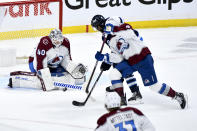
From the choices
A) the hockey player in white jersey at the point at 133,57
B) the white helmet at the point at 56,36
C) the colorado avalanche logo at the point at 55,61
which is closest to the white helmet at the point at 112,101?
the hockey player in white jersey at the point at 133,57

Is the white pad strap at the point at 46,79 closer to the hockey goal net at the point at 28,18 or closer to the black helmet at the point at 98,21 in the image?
the black helmet at the point at 98,21

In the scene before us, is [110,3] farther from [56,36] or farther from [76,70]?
[56,36]

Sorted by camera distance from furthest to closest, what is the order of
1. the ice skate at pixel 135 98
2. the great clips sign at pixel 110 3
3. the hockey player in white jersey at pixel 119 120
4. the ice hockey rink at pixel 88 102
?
the great clips sign at pixel 110 3 → the ice skate at pixel 135 98 → the ice hockey rink at pixel 88 102 → the hockey player in white jersey at pixel 119 120

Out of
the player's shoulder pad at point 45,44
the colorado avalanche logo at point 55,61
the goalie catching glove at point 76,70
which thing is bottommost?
the goalie catching glove at point 76,70

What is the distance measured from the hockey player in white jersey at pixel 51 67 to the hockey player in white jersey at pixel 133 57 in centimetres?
95

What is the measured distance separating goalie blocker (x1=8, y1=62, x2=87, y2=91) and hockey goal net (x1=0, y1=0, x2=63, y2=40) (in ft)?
4.63

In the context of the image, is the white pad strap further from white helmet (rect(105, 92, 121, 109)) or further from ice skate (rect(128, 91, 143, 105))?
white helmet (rect(105, 92, 121, 109))

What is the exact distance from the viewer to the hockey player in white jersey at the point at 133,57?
5.93 meters

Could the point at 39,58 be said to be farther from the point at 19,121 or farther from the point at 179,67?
the point at 179,67

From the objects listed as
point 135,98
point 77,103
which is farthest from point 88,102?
point 135,98

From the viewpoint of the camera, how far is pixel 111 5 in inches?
406

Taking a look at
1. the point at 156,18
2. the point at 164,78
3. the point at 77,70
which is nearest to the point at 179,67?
the point at 164,78

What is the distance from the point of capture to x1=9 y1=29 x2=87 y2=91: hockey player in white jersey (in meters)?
6.81

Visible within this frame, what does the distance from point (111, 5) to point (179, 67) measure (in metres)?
2.68
